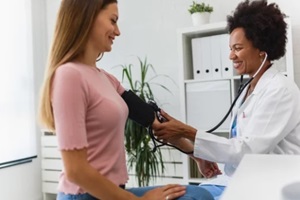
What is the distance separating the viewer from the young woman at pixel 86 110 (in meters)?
0.86

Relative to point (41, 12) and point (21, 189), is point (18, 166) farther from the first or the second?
point (41, 12)

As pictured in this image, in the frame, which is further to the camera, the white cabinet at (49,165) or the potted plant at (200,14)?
the white cabinet at (49,165)

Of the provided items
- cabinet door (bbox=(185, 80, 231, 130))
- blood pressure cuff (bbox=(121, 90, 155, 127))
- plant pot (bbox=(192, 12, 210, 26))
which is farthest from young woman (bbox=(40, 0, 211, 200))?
plant pot (bbox=(192, 12, 210, 26))

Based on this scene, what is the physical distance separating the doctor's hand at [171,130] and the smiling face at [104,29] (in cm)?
42

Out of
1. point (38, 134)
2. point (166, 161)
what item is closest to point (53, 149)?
point (38, 134)

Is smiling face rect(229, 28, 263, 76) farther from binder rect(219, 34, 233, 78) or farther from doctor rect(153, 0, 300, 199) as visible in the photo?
binder rect(219, 34, 233, 78)

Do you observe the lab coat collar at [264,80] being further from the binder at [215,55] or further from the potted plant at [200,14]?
the potted plant at [200,14]

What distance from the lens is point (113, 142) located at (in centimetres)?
98

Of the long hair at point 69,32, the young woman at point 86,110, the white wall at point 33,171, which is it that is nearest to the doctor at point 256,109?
the young woman at point 86,110

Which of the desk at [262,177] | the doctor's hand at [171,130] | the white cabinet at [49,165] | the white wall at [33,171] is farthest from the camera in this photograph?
the white cabinet at [49,165]

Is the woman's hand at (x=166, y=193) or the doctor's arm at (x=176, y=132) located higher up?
the doctor's arm at (x=176, y=132)

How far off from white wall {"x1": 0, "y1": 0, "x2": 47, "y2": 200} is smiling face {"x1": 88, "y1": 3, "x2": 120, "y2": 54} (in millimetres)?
2280

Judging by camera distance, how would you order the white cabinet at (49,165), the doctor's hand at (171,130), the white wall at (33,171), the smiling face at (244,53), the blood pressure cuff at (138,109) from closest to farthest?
the blood pressure cuff at (138,109) < the doctor's hand at (171,130) < the smiling face at (244,53) < the white wall at (33,171) < the white cabinet at (49,165)

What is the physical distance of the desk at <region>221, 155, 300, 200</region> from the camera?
0.62m
